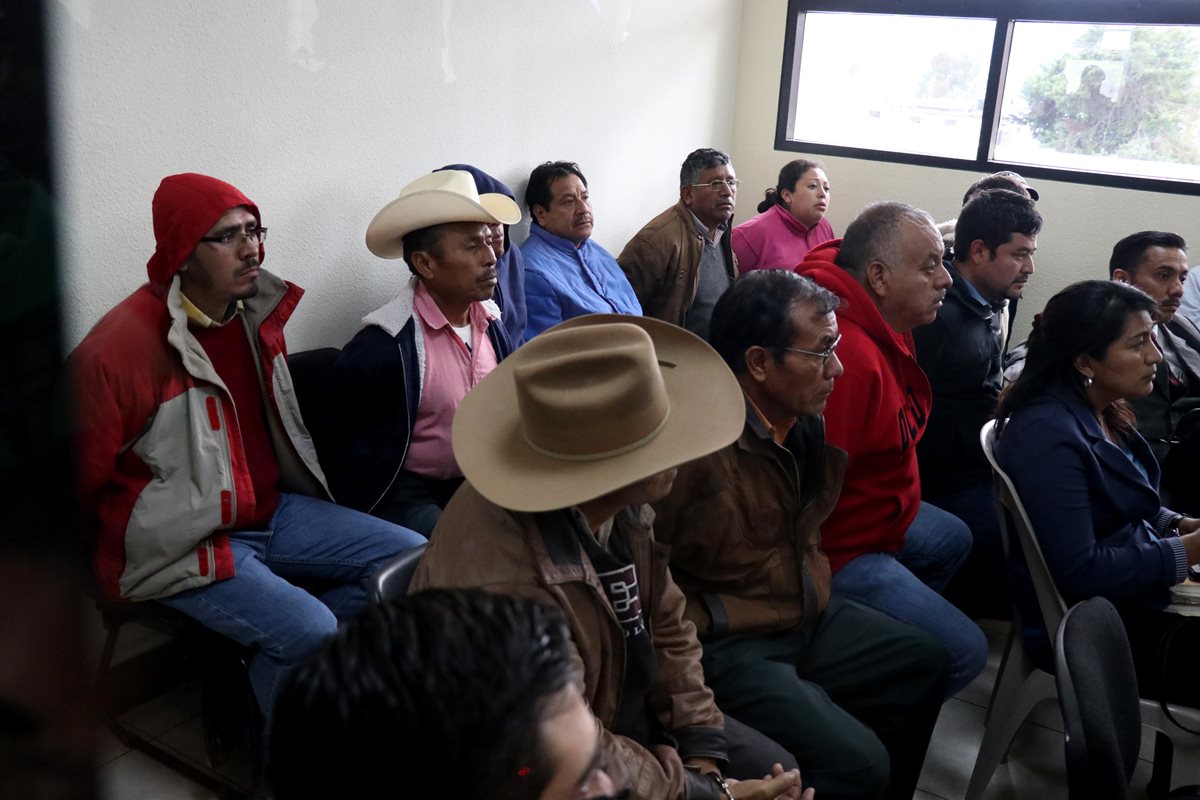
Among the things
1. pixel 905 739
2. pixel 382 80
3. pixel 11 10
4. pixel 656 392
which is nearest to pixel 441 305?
pixel 382 80

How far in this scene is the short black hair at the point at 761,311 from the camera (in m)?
1.90

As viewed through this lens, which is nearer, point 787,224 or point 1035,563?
point 1035,563

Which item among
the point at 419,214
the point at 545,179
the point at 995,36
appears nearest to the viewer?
the point at 419,214

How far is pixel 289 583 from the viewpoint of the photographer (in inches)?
79.9

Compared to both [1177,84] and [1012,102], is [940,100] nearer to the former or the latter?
[1012,102]

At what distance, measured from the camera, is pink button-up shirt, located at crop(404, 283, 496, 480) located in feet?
7.77

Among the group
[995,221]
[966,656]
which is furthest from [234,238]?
[995,221]

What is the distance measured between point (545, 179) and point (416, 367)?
137cm

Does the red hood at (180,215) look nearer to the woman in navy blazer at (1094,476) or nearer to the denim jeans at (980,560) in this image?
the woman in navy blazer at (1094,476)

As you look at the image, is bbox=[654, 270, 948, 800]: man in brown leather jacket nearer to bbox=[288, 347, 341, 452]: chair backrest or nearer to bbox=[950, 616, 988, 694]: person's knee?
bbox=[950, 616, 988, 694]: person's knee

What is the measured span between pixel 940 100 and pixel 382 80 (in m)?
3.23

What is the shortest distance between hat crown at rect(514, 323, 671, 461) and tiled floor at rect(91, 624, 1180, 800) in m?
1.38

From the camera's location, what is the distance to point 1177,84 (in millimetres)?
4574

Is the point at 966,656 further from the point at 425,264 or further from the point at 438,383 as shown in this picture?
the point at 425,264
